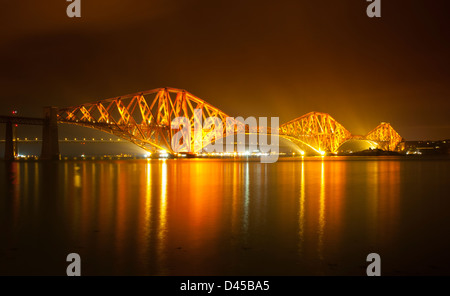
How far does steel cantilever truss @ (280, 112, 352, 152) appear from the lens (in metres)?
111

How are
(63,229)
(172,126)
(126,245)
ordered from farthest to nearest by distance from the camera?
(172,126)
(63,229)
(126,245)

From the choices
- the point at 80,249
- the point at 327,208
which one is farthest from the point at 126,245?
the point at 327,208

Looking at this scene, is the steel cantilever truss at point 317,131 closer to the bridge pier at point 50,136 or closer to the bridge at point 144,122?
the bridge at point 144,122

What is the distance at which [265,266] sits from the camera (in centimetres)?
577

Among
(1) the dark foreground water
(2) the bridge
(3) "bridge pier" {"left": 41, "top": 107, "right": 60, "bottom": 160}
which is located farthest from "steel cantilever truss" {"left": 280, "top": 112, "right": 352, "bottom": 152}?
(1) the dark foreground water

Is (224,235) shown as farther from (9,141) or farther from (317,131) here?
(317,131)

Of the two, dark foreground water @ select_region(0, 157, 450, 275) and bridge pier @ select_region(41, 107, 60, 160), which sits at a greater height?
bridge pier @ select_region(41, 107, 60, 160)

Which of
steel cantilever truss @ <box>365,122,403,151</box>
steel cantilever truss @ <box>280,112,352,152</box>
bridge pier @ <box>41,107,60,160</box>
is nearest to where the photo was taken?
bridge pier @ <box>41,107,60,160</box>

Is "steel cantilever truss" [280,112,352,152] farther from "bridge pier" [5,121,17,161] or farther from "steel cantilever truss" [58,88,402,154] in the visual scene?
"bridge pier" [5,121,17,161]

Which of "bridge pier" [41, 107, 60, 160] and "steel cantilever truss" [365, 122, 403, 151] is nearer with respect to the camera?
"bridge pier" [41, 107, 60, 160]

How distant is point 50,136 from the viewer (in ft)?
195

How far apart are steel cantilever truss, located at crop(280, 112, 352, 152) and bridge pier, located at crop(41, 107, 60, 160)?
6143 centimetres
